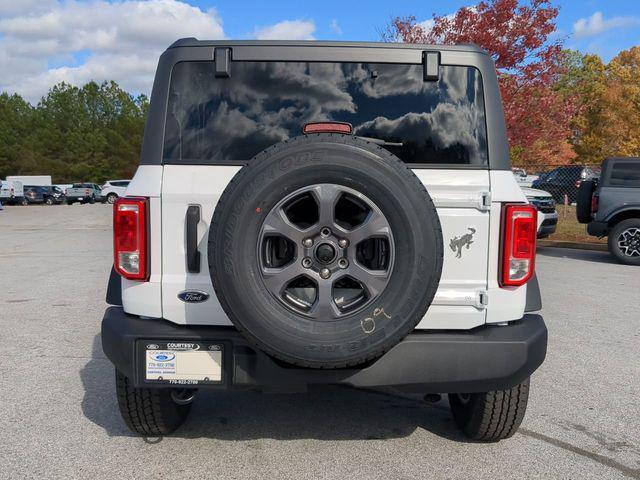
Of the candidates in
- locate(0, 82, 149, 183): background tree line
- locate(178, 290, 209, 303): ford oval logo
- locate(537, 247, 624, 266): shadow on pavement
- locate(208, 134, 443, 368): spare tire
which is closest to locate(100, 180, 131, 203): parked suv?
locate(0, 82, 149, 183): background tree line

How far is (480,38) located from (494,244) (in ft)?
46.3

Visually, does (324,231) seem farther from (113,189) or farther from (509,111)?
(113,189)

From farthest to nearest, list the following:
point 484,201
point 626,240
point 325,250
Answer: point 626,240 < point 484,201 < point 325,250

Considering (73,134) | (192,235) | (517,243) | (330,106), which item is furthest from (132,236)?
(73,134)

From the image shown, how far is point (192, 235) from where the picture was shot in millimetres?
2918

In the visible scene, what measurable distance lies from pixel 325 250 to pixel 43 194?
153 ft

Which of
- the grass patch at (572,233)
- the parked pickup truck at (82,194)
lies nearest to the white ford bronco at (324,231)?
the grass patch at (572,233)

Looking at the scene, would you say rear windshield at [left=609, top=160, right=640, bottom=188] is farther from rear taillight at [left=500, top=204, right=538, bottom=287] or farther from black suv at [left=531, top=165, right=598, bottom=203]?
black suv at [left=531, top=165, right=598, bottom=203]

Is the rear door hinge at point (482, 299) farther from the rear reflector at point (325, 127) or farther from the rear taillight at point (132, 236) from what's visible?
the rear taillight at point (132, 236)

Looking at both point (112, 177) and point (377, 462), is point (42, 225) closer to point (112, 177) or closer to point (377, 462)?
point (377, 462)

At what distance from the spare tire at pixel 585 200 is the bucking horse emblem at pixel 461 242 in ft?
31.7

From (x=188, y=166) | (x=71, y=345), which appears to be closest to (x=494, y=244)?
(x=188, y=166)

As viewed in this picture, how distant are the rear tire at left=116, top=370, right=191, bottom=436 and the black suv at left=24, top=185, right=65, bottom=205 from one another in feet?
148

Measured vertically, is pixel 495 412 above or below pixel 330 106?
below
